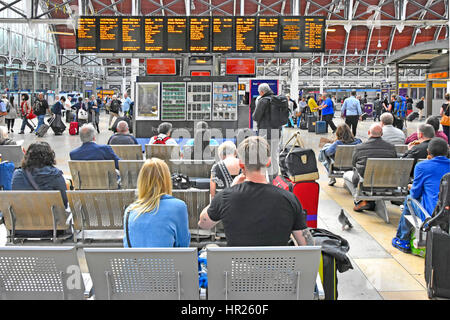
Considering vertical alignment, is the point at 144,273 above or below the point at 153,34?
below

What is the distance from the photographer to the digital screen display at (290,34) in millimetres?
15539

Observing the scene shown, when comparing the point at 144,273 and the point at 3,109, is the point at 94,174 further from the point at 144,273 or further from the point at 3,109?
the point at 3,109

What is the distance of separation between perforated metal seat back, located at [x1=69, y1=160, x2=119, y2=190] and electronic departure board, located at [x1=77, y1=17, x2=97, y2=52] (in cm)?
969

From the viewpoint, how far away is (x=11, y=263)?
111 inches

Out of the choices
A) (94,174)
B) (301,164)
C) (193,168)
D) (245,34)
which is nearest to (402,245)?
(301,164)

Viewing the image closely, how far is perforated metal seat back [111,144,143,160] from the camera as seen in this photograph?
8.49 m

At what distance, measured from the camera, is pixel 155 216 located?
10.4ft

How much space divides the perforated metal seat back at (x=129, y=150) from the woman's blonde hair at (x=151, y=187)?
5.32 metres

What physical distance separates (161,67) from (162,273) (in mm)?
14851

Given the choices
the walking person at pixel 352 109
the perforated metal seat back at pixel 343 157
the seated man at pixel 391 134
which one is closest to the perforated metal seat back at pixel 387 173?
the perforated metal seat back at pixel 343 157

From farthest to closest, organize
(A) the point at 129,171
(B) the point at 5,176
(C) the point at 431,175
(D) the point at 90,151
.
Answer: (A) the point at 129,171 → (D) the point at 90,151 → (B) the point at 5,176 → (C) the point at 431,175

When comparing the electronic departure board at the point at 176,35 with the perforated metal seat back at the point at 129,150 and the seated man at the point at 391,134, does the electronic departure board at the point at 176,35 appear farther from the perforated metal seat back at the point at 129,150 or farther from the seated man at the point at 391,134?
the seated man at the point at 391,134

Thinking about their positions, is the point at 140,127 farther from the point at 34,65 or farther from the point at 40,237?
the point at 34,65
